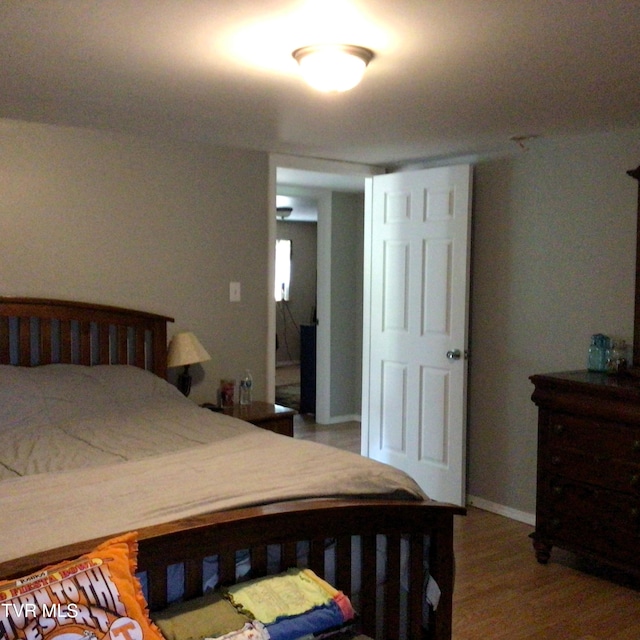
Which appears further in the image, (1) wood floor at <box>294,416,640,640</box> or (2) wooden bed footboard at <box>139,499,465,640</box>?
(1) wood floor at <box>294,416,640,640</box>

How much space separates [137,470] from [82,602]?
2.49 feet

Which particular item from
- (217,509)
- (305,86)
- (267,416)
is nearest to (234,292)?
(267,416)

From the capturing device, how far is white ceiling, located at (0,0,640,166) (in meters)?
1.85

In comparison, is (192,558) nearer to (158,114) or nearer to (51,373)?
(51,373)

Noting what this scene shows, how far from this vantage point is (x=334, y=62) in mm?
2141

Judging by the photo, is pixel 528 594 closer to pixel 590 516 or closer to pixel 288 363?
Result: pixel 590 516

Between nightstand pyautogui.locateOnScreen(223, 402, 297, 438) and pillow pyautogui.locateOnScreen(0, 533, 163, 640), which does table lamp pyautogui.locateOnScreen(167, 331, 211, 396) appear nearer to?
nightstand pyautogui.locateOnScreen(223, 402, 297, 438)

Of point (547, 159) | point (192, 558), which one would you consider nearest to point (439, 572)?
point (192, 558)

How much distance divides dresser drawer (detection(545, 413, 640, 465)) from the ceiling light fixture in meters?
1.89

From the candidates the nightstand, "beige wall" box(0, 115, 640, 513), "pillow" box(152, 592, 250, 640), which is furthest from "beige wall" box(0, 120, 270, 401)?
"pillow" box(152, 592, 250, 640)

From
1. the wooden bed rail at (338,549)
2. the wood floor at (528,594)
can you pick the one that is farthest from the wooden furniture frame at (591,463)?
the wooden bed rail at (338,549)

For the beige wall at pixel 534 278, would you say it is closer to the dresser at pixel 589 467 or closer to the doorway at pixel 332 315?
the dresser at pixel 589 467

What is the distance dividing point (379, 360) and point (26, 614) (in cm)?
337

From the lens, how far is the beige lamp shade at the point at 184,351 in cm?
355
